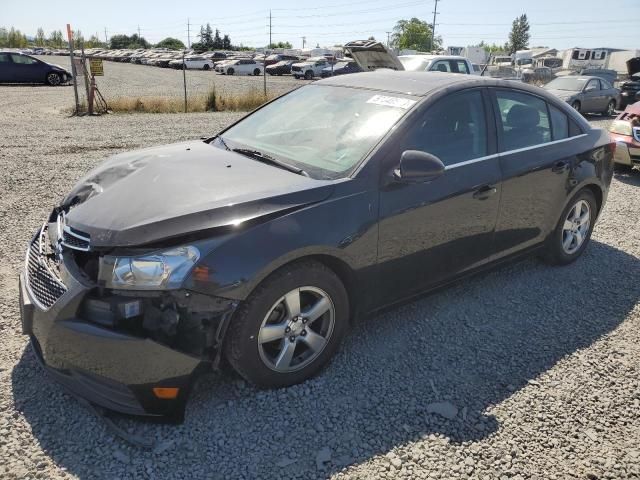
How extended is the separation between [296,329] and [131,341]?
879mm

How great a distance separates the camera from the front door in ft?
10.3

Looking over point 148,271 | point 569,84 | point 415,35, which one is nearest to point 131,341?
point 148,271

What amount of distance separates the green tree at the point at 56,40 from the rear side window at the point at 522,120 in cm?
10201

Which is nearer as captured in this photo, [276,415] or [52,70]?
[276,415]

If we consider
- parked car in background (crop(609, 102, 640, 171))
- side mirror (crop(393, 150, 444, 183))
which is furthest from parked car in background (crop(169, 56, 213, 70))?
side mirror (crop(393, 150, 444, 183))

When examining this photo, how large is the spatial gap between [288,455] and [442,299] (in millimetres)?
2038

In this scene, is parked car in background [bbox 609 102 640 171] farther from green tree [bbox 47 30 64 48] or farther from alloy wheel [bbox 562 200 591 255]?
green tree [bbox 47 30 64 48]

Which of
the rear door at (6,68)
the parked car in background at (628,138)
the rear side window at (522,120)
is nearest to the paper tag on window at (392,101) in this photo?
the rear side window at (522,120)

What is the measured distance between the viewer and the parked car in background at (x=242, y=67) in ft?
131

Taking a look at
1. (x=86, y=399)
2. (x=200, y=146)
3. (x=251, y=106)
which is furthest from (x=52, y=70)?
(x=86, y=399)

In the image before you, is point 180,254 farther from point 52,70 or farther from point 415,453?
point 52,70


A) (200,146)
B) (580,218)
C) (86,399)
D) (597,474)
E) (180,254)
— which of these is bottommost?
(597,474)

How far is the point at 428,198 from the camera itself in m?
3.28

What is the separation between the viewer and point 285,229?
2652 mm
